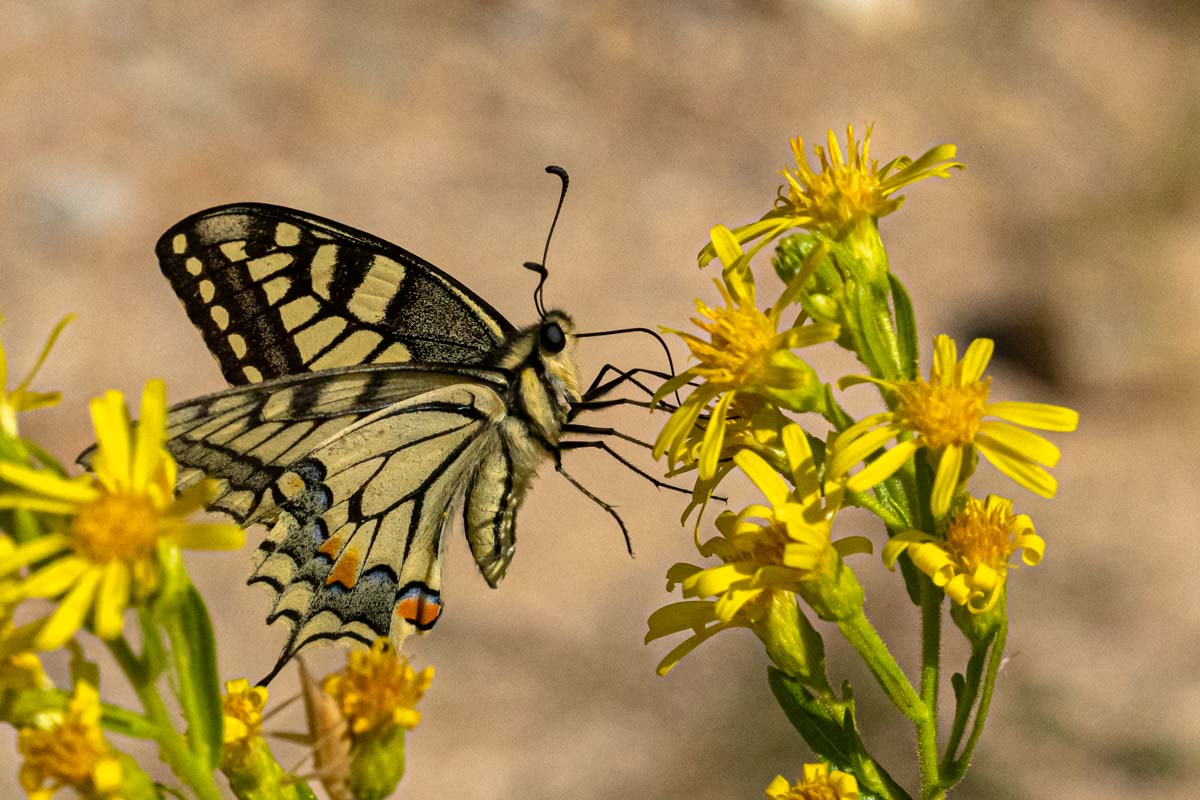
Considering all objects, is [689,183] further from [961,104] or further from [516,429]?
[516,429]

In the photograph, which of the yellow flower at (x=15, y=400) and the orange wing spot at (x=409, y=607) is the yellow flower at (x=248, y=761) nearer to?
the yellow flower at (x=15, y=400)

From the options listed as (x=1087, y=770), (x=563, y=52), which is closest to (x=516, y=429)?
(x=1087, y=770)

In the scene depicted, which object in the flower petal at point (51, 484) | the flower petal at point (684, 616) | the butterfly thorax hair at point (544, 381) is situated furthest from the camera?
the butterfly thorax hair at point (544, 381)

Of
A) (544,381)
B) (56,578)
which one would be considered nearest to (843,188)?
(544,381)

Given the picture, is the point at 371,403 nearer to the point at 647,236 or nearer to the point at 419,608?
the point at 419,608

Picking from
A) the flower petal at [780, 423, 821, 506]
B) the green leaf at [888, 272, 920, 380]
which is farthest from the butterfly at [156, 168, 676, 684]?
the flower petal at [780, 423, 821, 506]

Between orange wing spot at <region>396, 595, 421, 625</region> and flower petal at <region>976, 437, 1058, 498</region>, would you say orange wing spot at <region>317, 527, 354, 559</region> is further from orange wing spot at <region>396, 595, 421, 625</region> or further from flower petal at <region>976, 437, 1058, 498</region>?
flower petal at <region>976, 437, 1058, 498</region>

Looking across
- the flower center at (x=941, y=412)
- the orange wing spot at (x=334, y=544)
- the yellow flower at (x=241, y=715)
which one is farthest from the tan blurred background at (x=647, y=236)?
the yellow flower at (x=241, y=715)
